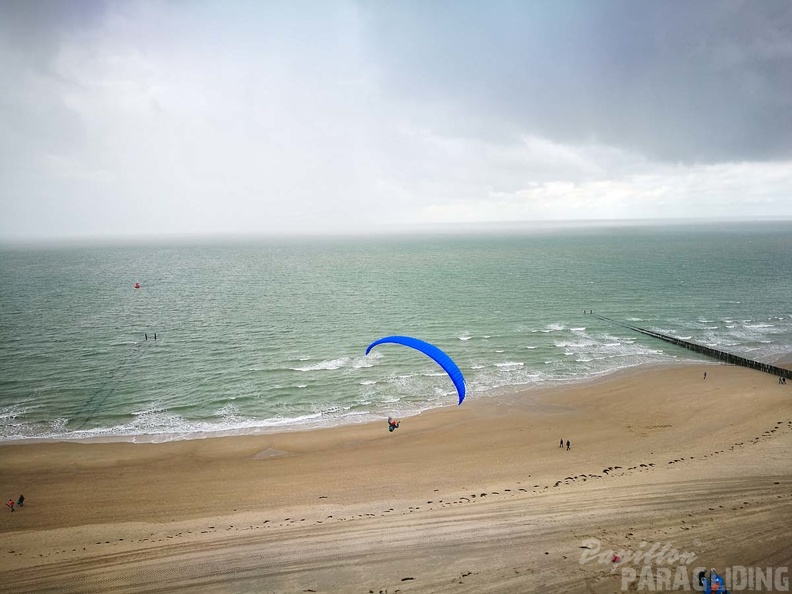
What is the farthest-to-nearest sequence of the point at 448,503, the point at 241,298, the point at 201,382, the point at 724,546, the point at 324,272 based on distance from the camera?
the point at 324,272
the point at 241,298
the point at 201,382
the point at 448,503
the point at 724,546

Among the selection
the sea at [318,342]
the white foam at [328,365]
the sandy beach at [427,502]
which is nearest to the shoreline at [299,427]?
the sea at [318,342]

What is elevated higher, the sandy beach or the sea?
the sea

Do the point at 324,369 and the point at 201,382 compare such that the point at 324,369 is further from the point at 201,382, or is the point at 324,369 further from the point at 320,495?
the point at 320,495

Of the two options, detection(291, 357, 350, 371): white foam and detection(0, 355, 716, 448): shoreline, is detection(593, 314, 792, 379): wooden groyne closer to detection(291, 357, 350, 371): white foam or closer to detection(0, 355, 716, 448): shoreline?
detection(0, 355, 716, 448): shoreline

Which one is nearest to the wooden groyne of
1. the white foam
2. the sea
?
the sea

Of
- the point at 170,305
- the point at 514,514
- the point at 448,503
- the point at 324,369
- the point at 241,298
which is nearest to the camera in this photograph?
the point at 514,514

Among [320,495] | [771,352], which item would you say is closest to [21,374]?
[320,495]

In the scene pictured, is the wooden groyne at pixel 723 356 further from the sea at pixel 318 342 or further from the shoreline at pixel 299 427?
the shoreline at pixel 299 427

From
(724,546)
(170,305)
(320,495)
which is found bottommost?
(320,495)
